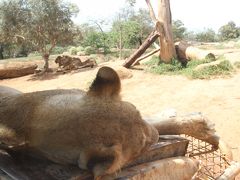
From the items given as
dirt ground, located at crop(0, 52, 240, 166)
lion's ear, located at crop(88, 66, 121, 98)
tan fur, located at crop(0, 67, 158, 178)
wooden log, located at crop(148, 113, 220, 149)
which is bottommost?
dirt ground, located at crop(0, 52, 240, 166)

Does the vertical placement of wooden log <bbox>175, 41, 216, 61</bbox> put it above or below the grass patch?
above

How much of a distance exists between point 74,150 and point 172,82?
965cm

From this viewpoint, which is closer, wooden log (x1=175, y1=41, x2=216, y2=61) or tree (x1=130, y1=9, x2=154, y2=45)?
wooden log (x1=175, y1=41, x2=216, y2=61)

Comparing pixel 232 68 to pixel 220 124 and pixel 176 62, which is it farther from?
pixel 220 124

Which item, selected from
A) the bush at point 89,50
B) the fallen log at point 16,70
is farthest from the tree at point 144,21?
the fallen log at point 16,70

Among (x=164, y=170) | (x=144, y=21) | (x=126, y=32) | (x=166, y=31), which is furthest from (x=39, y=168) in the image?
(x=144, y=21)

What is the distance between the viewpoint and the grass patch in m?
11.0

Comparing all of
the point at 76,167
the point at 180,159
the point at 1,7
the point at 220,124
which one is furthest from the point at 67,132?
the point at 1,7

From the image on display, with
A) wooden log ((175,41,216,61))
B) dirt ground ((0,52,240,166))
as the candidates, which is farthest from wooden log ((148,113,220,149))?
wooden log ((175,41,216,61))

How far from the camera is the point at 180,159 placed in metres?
2.32

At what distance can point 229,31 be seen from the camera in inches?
1416

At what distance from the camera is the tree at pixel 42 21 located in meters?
14.3

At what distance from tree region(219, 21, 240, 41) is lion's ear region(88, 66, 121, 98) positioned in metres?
34.6

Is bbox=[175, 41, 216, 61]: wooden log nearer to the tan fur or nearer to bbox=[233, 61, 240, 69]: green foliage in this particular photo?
bbox=[233, 61, 240, 69]: green foliage
